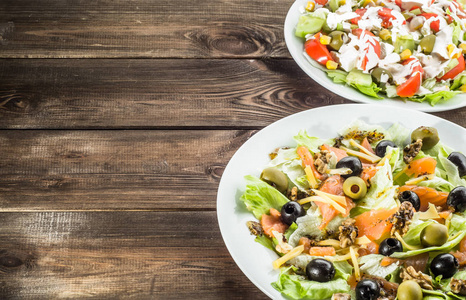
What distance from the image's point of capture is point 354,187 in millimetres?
1413

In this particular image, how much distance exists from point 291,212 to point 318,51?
32.3 inches

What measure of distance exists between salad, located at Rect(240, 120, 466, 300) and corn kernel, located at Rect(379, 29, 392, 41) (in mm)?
498

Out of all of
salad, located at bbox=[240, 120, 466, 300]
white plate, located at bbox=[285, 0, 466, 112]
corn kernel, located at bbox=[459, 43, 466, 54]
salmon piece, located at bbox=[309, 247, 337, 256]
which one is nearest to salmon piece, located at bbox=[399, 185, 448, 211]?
salad, located at bbox=[240, 120, 466, 300]

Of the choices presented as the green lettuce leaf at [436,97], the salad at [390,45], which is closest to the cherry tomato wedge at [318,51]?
the salad at [390,45]

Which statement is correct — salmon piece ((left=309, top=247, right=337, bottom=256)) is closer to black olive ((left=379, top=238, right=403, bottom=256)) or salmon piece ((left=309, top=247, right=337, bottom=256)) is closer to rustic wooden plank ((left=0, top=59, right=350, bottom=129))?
black olive ((left=379, top=238, right=403, bottom=256))

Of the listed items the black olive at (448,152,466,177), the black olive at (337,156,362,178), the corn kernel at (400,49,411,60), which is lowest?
the black olive at (337,156,362,178)

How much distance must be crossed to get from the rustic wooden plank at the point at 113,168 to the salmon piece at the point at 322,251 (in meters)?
0.44

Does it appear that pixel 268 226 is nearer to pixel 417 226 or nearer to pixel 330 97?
pixel 417 226

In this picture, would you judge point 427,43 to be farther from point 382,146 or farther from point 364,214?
point 364,214

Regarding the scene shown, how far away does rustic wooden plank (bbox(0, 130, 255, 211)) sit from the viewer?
1637mm

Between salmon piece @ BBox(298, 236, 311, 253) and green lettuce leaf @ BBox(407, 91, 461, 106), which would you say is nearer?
salmon piece @ BBox(298, 236, 311, 253)

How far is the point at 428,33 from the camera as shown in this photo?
2004 millimetres

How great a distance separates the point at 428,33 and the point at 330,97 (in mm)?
511

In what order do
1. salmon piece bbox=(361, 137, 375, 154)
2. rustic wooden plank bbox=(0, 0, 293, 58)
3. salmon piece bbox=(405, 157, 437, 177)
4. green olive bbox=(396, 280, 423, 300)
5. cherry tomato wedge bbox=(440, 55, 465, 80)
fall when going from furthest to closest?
rustic wooden plank bbox=(0, 0, 293, 58) → cherry tomato wedge bbox=(440, 55, 465, 80) → salmon piece bbox=(361, 137, 375, 154) → salmon piece bbox=(405, 157, 437, 177) → green olive bbox=(396, 280, 423, 300)
